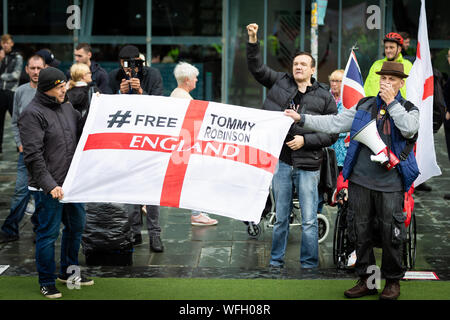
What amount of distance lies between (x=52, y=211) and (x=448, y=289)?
3500 mm

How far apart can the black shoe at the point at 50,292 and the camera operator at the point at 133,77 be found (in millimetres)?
2533

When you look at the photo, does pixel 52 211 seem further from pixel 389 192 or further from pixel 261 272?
pixel 389 192

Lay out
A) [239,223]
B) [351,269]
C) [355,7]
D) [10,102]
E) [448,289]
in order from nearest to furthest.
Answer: [448,289], [351,269], [239,223], [10,102], [355,7]

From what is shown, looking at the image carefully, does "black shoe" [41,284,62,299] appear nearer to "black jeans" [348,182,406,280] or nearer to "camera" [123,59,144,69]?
"black jeans" [348,182,406,280]

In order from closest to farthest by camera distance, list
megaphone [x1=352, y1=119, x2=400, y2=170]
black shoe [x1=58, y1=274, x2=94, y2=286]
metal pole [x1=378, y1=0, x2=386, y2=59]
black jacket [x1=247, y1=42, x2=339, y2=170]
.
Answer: megaphone [x1=352, y1=119, x2=400, y2=170], black shoe [x1=58, y1=274, x2=94, y2=286], black jacket [x1=247, y1=42, x2=339, y2=170], metal pole [x1=378, y1=0, x2=386, y2=59]

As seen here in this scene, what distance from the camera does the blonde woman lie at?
24.6 feet

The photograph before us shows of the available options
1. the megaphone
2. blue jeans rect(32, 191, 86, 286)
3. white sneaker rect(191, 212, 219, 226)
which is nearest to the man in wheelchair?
the megaphone

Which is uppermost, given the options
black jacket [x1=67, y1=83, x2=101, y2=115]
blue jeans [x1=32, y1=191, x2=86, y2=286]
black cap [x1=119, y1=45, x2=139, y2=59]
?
black cap [x1=119, y1=45, x2=139, y2=59]

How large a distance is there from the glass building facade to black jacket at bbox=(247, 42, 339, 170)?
1000cm

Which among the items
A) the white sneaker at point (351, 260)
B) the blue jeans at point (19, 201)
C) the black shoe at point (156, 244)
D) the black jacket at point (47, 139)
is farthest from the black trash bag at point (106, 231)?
the white sneaker at point (351, 260)

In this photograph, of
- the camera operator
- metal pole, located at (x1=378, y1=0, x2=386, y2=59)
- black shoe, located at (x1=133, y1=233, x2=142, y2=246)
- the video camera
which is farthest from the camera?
metal pole, located at (x1=378, y1=0, x2=386, y2=59)

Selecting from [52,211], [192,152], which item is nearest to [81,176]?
[52,211]

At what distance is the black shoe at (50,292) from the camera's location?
20.5 feet

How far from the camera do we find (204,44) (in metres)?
17.2
